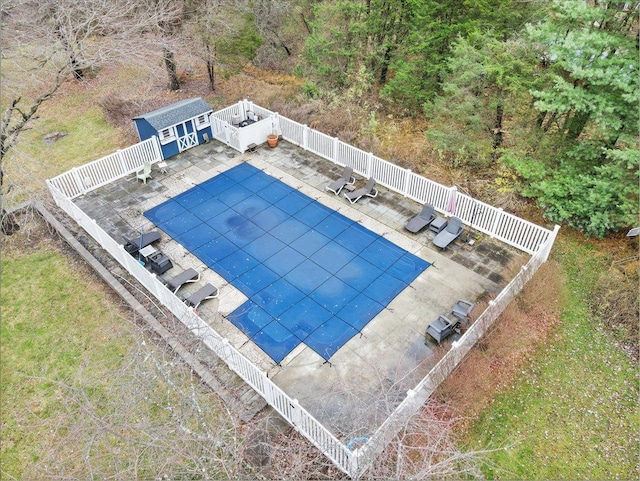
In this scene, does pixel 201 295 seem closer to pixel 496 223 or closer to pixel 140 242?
pixel 140 242

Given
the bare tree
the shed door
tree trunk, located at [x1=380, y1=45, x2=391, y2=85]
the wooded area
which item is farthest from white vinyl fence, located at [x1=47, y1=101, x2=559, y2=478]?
tree trunk, located at [x1=380, y1=45, x2=391, y2=85]

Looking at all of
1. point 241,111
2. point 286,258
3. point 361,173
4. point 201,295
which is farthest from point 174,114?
point 201,295

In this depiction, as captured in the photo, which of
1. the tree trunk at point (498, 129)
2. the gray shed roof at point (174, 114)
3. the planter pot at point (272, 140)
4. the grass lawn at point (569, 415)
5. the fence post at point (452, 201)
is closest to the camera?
the grass lawn at point (569, 415)

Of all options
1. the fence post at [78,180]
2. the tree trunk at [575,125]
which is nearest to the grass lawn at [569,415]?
the tree trunk at [575,125]

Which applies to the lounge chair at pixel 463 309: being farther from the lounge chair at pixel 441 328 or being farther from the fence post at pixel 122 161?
the fence post at pixel 122 161

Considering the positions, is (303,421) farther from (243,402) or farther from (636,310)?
(636,310)

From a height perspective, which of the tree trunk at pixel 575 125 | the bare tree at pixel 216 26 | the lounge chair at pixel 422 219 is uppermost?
the bare tree at pixel 216 26

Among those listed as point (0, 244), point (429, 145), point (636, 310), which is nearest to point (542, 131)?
point (429, 145)
